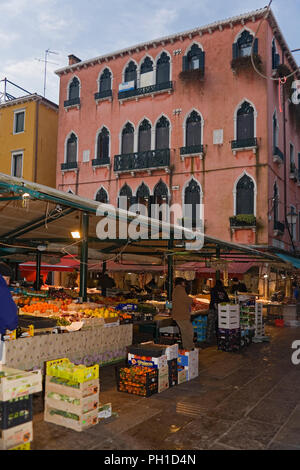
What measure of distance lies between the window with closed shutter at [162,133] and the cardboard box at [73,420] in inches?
754

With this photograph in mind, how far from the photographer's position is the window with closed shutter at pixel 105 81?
25078 millimetres

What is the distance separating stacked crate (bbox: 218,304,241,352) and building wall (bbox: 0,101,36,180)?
19.4 m

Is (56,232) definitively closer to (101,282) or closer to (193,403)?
(101,282)

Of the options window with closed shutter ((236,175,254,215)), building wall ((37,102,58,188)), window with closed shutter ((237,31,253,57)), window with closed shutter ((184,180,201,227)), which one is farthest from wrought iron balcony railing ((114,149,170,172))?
window with closed shutter ((237,31,253,57))

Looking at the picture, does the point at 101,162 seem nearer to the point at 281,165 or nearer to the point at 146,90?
the point at 146,90

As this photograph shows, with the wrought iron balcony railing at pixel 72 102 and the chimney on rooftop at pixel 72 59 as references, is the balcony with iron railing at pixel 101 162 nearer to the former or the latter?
the wrought iron balcony railing at pixel 72 102

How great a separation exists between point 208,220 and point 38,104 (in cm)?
1417

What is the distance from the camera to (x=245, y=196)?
21.0 m

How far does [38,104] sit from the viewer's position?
89.1 feet

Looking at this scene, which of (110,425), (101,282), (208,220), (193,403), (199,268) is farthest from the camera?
(208,220)

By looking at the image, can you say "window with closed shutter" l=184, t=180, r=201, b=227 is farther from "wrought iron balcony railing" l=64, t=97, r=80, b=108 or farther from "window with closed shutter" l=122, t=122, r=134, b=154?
"wrought iron balcony railing" l=64, t=97, r=80, b=108

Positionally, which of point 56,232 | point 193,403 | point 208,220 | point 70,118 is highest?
point 70,118

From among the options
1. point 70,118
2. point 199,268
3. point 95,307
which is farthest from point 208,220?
point 95,307

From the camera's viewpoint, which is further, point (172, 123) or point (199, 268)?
point (172, 123)
